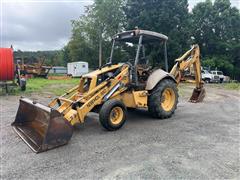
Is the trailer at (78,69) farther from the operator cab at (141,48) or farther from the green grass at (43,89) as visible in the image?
the operator cab at (141,48)

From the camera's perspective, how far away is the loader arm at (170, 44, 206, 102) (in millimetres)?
7914

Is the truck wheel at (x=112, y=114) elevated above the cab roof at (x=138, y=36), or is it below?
below

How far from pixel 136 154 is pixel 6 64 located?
878 centimetres

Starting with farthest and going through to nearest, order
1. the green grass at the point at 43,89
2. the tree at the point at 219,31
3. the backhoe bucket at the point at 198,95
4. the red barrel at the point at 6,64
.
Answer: the tree at the point at 219,31
the green grass at the point at 43,89
the red barrel at the point at 6,64
the backhoe bucket at the point at 198,95

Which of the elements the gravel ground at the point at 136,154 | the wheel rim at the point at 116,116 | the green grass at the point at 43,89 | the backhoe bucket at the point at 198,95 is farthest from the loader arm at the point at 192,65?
the green grass at the point at 43,89

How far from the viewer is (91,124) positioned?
20.0 feet

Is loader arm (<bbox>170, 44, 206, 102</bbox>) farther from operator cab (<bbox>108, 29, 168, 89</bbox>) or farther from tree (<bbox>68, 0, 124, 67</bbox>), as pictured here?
tree (<bbox>68, 0, 124, 67</bbox>)

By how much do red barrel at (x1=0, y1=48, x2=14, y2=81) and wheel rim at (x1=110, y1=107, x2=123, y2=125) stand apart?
7357 millimetres

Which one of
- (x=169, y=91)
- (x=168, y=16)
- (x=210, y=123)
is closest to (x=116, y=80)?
(x=169, y=91)

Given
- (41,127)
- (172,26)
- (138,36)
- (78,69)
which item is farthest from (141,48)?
(78,69)

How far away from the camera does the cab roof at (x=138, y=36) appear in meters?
6.33

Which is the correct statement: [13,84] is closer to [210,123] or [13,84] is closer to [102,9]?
[210,123]

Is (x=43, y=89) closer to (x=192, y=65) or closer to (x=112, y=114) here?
(x=192, y=65)

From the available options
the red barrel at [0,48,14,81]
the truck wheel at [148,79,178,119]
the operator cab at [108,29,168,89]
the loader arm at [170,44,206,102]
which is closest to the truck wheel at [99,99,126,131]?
the operator cab at [108,29,168,89]
